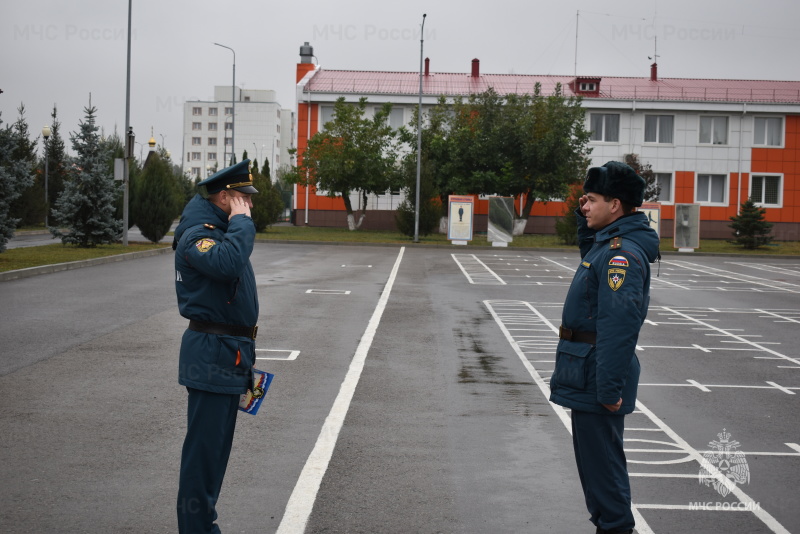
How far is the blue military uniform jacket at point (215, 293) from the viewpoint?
152 inches

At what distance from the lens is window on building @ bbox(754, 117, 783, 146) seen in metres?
53.1

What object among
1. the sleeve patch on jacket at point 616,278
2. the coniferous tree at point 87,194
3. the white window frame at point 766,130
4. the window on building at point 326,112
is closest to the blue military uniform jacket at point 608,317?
the sleeve patch on jacket at point 616,278

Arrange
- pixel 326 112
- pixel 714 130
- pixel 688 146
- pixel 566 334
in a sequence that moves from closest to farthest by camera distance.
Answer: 1. pixel 566 334
2. pixel 688 146
3. pixel 714 130
4. pixel 326 112

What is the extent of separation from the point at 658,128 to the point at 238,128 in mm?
80243

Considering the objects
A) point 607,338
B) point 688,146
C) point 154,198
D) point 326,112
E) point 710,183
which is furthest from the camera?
point 326,112

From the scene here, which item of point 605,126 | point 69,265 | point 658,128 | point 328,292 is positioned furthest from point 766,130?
point 69,265

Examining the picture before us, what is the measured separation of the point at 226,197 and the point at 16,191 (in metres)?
20.3

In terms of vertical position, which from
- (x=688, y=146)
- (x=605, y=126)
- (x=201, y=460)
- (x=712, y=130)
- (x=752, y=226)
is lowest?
(x=201, y=460)

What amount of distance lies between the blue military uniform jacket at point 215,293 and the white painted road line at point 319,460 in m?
0.92

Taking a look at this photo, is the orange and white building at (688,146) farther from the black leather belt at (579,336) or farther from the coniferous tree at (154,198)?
the black leather belt at (579,336)

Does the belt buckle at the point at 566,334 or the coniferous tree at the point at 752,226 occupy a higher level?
the coniferous tree at the point at 752,226

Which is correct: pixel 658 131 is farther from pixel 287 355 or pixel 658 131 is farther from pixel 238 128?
pixel 238 128

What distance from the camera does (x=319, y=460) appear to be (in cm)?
569

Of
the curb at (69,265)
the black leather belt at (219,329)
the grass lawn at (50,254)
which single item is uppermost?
the black leather belt at (219,329)
